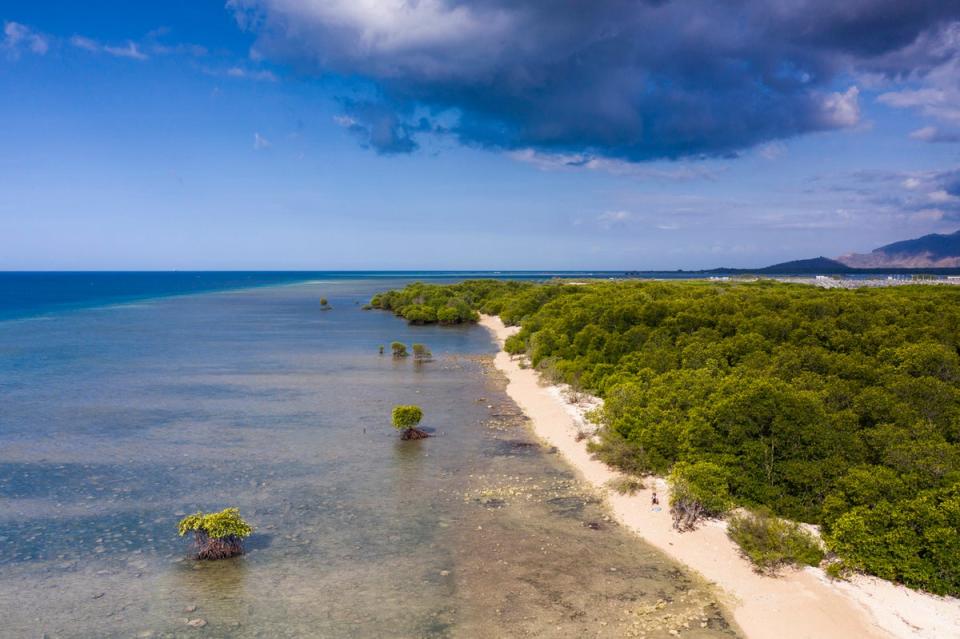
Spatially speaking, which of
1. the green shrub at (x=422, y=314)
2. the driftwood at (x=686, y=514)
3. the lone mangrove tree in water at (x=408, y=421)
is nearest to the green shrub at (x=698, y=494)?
the driftwood at (x=686, y=514)

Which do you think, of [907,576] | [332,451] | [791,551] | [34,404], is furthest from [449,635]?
[34,404]

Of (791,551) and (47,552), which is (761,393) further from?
(47,552)

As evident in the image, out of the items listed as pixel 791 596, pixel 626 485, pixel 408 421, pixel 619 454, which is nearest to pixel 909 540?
pixel 791 596

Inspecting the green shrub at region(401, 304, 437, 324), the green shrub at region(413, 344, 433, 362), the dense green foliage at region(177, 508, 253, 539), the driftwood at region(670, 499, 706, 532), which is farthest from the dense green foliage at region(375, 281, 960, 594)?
the green shrub at region(401, 304, 437, 324)

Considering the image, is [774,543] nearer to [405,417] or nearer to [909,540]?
[909,540]

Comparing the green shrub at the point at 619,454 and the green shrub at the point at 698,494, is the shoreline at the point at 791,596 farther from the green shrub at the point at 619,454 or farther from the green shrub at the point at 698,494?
the green shrub at the point at 619,454

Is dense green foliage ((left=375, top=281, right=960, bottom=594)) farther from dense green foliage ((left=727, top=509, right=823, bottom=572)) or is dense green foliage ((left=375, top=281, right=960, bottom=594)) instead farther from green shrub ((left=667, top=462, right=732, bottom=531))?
green shrub ((left=667, top=462, right=732, bottom=531))
